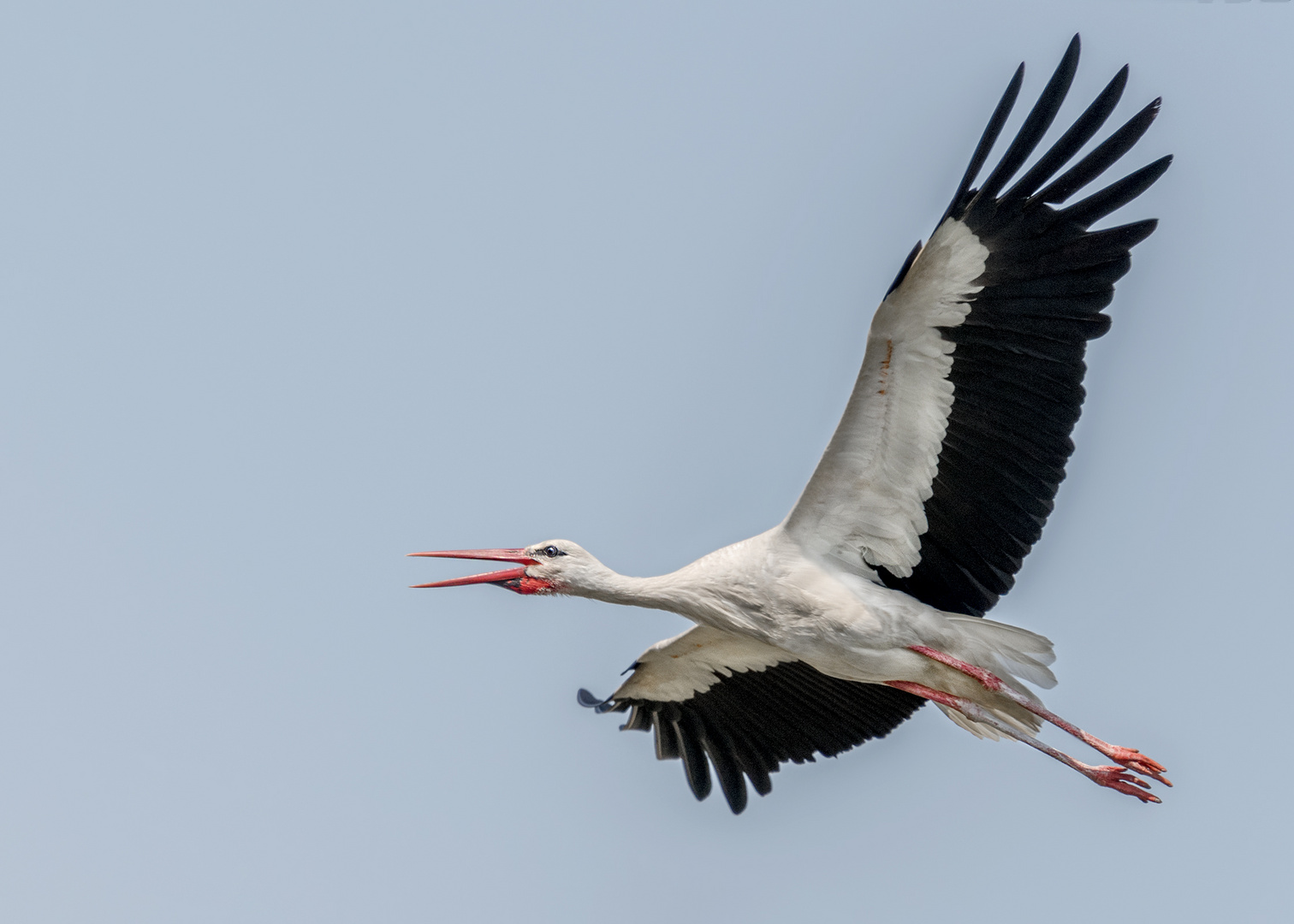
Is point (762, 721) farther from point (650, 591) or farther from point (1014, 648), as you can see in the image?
point (1014, 648)

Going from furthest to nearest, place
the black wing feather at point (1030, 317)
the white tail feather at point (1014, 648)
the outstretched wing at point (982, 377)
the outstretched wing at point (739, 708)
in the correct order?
the outstretched wing at point (739, 708)
the white tail feather at point (1014, 648)
the outstretched wing at point (982, 377)
the black wing feather at point (1030, 317)

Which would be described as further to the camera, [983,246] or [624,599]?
[624,599]

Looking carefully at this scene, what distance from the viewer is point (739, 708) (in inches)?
422

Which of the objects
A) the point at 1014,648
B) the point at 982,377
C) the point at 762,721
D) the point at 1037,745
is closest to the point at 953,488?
the point at 982,377

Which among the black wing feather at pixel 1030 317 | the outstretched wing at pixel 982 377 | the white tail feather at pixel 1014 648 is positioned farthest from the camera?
the white tail feather at pixel 1014 648

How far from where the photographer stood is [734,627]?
9.31 metres

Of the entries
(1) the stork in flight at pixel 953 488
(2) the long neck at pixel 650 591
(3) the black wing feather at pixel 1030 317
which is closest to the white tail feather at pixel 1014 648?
(1) the stork in flight at pixel 953 488

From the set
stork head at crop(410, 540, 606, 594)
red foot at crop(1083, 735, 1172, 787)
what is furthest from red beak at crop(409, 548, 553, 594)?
red foot at crop(1083, 735, 1172, 787)

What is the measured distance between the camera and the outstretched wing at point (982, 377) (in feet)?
27.3

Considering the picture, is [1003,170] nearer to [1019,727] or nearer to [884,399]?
[884,399]

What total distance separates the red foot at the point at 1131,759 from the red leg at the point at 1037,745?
0.10 m

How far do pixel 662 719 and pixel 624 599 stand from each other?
1.58 m

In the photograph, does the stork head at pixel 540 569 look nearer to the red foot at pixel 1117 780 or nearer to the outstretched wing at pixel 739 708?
the outstretched wing at pixel 739 708

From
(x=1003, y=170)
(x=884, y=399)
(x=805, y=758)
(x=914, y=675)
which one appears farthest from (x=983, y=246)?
(x=805, y=758)
